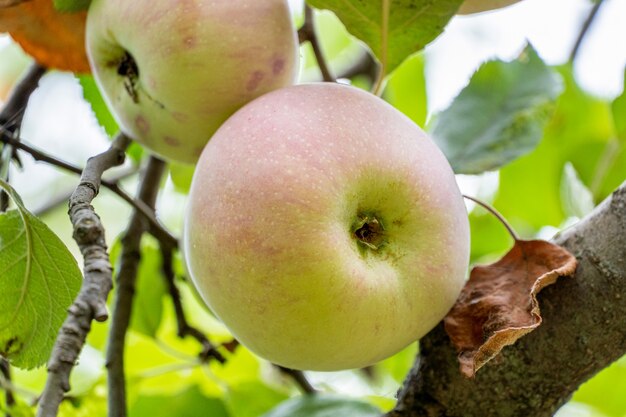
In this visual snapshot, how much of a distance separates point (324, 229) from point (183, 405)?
1.32 feet

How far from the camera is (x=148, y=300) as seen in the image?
100cm

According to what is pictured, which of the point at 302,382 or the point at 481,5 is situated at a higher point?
the point at 481,5

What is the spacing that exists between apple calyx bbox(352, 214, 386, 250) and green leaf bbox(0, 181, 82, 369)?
224 mm

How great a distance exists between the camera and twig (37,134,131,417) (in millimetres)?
418

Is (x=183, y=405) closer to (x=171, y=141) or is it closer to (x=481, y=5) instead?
(x=171, y=141)

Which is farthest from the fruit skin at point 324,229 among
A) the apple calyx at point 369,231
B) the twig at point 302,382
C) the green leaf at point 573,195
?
the green leaf at point 573,195

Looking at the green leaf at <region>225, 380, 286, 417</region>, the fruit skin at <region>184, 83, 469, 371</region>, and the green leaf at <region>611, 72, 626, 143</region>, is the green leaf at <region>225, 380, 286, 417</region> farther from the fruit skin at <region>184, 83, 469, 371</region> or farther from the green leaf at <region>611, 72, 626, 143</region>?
the green leaf at <region>611, 72, 626, 143</region>

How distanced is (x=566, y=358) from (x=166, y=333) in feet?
2.28

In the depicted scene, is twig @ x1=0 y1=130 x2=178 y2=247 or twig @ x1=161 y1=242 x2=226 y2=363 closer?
twig @ x1=0 y1=130 x2=178 y2=247

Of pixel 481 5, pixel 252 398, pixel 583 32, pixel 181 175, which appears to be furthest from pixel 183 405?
pixel 583 32

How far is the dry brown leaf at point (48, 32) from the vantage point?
729 millimetres

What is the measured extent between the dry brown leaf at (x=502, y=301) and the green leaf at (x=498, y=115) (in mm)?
140

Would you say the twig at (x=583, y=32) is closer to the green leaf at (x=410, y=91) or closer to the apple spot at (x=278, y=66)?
the green leaf at (x=410, y=91)

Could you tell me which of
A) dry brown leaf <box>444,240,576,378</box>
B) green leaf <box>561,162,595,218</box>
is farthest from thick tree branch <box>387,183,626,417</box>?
green leaf <box>561,162,595,218</box>
